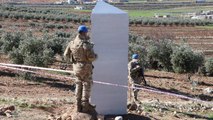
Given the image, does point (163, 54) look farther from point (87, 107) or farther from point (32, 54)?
point (87, 107)

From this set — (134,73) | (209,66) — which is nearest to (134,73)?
(134,73)

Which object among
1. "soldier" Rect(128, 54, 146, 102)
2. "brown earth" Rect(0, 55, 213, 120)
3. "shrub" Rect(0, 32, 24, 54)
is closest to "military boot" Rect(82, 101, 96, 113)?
"brown earth" Rect(0, 55, 213, 120)

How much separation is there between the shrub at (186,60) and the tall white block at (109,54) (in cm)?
1179

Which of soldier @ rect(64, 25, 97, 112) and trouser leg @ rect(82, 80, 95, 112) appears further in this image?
trouser leg @ rect(82, 80, 95, 112)

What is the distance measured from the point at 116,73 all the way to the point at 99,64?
47 cm

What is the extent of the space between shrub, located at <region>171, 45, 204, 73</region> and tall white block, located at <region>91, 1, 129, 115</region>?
11792 mm

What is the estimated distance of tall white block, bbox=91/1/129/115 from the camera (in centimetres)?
1043

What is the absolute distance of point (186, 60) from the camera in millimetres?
22047

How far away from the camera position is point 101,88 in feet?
34.9

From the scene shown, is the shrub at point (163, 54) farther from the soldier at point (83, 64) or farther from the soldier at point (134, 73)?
the soldier at point (83, 64)

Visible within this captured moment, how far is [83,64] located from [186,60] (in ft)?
43.4

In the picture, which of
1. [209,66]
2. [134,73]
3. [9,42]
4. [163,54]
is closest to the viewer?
[134,73]

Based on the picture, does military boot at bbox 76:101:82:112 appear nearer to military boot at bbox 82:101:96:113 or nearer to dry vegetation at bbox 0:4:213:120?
military boot at bbox 82:101:96:113

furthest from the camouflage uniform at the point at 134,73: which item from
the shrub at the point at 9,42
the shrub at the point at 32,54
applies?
the shrub at the point at 9,42
